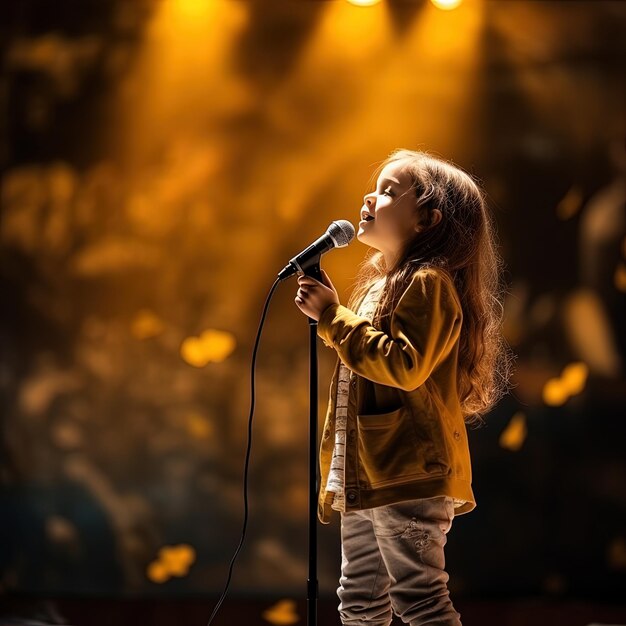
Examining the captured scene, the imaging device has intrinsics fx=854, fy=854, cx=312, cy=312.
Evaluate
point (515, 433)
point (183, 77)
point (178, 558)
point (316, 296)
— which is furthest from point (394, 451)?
point (183, 77)

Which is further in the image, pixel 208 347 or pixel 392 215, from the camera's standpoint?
pixel 208 347

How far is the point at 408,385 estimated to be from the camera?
1.42 meters

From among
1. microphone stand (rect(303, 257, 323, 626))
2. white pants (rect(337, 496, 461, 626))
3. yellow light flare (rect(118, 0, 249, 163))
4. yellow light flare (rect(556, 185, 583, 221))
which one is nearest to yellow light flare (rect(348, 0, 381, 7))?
yellow light flare (rect(118, 0, 249, 163))

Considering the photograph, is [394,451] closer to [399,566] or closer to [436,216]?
[399,566]

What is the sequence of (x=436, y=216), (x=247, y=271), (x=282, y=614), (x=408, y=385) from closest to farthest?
(x=408, y=385), (x=436, y=216), (x=282, y=614), (x=247, y=271)

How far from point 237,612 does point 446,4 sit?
6.00ft

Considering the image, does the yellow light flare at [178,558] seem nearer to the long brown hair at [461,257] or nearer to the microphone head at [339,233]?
the long brown hair at [461,257]

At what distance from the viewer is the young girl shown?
1.42 m

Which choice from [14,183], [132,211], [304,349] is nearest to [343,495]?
[304,349]

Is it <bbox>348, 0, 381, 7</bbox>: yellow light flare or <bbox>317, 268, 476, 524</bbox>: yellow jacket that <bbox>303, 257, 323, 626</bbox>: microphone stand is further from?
<bbox>348, 0, 381, 7</bbox>: yellow light flare

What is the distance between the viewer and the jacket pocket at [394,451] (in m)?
1.43

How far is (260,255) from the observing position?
247cm

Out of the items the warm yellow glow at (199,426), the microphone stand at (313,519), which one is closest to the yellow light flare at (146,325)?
the warm yellow glow at (199,426)

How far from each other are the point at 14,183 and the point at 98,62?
17.1 inches
